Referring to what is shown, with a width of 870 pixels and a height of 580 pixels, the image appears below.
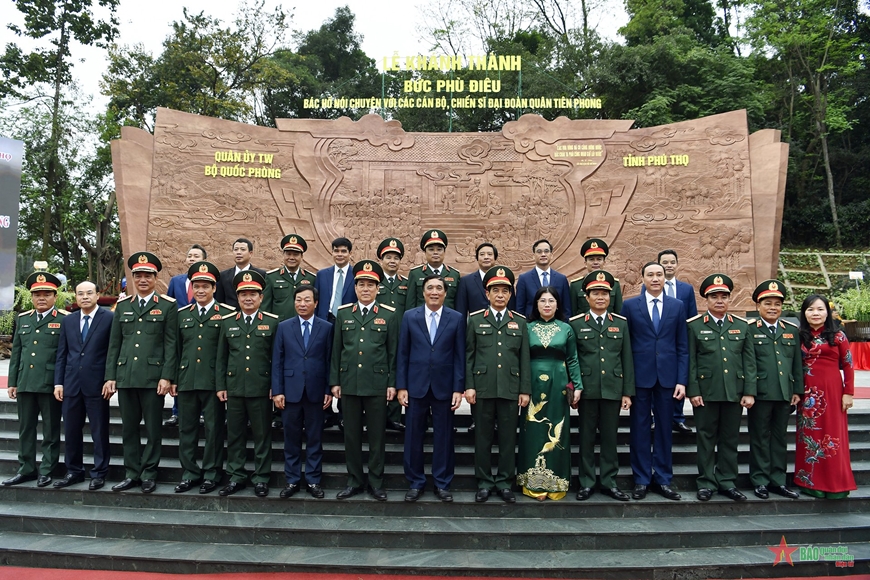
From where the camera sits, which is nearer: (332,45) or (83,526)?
(83,526)

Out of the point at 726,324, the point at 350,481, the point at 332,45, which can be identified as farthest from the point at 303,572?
the point at 332,45

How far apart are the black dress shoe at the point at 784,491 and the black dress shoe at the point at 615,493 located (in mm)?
1142

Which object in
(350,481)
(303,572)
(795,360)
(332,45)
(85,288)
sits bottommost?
(303,572)

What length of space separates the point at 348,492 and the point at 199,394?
1.32 m

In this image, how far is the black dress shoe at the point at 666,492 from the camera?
3676mm

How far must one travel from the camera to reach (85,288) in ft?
13.3

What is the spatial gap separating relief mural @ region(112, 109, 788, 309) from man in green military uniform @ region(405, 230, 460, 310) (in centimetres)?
376

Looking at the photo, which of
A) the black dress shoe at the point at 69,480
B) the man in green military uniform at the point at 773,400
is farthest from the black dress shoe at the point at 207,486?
the man in green military uniform at the point at 773,400

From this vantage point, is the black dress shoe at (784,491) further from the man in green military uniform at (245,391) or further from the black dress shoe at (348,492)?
the man in green military uniform at (245,391)

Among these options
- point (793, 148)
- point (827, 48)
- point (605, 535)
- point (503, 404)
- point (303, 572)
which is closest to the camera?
point (303, 572)

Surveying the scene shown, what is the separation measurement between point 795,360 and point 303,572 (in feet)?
12.1

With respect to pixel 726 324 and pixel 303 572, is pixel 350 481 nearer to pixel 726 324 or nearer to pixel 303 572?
pixel 303 572

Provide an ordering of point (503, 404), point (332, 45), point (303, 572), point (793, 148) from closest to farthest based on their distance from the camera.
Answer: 1. point (303, 572)
2. point (503, 404)
3. point (793, 148)
4. point (332, 45)

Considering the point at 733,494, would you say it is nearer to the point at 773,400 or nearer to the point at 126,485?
the point at 773,400
